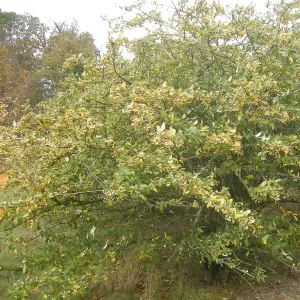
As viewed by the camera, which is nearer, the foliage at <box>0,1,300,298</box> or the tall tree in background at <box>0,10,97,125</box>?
the foliage at <box>0,1,300,298</box>

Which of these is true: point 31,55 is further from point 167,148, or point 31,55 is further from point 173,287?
point 167,148

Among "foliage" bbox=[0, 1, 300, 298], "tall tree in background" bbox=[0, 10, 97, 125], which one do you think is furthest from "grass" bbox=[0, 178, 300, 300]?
"tall tree in background" bbox=[0, 10, 97, 125]

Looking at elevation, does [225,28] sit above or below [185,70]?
above

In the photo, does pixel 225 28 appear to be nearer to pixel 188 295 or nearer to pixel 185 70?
pixel 185 70

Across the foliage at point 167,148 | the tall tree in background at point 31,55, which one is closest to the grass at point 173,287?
the foliage at point 167,148

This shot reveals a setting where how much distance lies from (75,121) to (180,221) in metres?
2.29

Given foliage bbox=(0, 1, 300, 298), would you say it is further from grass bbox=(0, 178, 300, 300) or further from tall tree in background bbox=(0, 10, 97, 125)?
tall tree in background bbox=(0, 10, 97, 125)

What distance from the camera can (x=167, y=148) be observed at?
9.53ft

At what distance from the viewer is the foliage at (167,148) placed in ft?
9.77

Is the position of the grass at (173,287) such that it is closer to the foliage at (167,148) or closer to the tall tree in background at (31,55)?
the foliage at (167,148)

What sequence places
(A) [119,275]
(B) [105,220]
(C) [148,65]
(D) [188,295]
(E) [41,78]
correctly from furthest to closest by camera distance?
(E) [41,78], (A) [119,275], (D) [188,295], (C) [148,65], (B) [105,220]

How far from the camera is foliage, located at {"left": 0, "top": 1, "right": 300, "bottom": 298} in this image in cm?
298

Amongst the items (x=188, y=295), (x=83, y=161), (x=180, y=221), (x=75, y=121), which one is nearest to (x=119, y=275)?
(x=188, y=295)

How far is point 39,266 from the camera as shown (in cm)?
361
